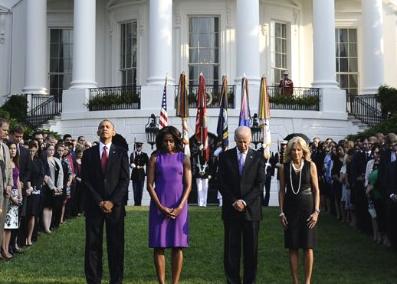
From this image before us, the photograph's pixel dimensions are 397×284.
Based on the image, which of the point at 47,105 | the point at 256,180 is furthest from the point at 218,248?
the point at 47,105

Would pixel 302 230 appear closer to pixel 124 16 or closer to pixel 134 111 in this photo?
pixel 134 111

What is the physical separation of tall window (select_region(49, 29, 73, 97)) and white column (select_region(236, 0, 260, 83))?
9466 millimetres

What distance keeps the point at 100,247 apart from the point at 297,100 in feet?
70.4

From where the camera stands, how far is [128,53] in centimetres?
3528

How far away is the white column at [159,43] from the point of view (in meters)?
30.4

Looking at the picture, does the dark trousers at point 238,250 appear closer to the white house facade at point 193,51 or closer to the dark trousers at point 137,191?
the dark trousers at point 137,191

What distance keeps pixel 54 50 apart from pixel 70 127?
6.63 meters

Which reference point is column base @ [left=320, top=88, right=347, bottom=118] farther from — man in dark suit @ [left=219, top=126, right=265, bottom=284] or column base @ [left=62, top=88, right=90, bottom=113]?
man in dark suit @ [left=219, top=126, right=265, bottom=284]

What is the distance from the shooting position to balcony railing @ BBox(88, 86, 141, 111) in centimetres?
3072

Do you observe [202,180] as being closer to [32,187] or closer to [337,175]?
[337,175]

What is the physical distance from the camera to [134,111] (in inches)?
1189

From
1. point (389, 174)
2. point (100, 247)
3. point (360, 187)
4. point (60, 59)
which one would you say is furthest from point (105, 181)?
point (60, 59)

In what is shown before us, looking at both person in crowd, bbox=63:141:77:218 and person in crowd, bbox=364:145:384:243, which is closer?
person in crowd, bbox=364:145:384:243

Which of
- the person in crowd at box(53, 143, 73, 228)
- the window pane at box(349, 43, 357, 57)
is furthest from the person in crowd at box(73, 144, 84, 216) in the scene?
the window pane at box(349, 43, 357, 57)
